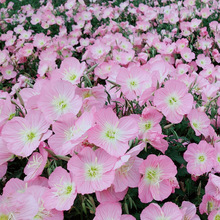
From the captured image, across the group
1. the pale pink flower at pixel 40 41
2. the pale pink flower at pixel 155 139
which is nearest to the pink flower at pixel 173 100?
the pale pink flower at pixel 155 139

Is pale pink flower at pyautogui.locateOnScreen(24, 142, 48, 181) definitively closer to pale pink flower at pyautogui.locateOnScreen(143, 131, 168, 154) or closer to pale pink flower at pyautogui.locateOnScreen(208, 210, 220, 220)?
pale pink flower at pyautogui.locateOnScreen(143, 131, 168, 154)

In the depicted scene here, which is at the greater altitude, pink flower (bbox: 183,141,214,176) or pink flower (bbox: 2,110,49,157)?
pink flower (bbox: 2,110,49,157)

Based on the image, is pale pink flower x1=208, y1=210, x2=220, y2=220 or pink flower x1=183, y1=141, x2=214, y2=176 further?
pink flower x1=183, y1=141, x2=214, y2=176

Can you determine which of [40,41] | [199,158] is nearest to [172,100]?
[199,158]

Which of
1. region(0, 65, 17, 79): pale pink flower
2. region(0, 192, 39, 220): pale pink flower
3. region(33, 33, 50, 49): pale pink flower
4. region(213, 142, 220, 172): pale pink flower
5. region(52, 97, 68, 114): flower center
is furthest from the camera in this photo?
region(33, 33, 50, 49): pale pink flower

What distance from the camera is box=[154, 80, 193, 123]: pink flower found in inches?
54.5

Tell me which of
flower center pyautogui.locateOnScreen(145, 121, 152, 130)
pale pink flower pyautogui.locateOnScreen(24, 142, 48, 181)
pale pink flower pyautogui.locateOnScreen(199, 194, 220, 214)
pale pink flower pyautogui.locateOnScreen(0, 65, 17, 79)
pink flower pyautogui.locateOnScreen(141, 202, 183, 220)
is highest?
flower center pyautogui.locateOnScreen(145, 121, 152, 130)

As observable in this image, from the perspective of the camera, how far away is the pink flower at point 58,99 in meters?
1.33

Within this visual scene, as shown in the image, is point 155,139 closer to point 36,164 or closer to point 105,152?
point 105,152

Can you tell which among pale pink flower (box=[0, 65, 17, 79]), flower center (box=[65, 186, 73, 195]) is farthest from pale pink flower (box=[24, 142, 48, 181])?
pale pink flower (box=[0, 65, 17, 79])

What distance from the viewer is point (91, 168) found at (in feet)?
3.94

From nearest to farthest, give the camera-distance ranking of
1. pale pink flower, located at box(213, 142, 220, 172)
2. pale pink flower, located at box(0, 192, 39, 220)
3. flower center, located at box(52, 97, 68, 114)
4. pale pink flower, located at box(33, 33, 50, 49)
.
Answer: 1. pale pink flower, located at box(0, 192, 39, 220)
2. flower center, located at box(52, 97, 68, 114)
3. pale pink flower, located at box(213, 142, 220, 172)
4. pale pink flower, located at box(33, 33, 50, 49)

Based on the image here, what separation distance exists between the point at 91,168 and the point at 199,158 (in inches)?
25.9

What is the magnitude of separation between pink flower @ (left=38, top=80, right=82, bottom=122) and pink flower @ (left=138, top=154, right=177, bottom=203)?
1.40ft
